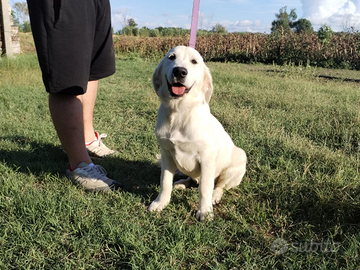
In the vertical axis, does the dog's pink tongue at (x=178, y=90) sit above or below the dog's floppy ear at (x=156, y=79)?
below

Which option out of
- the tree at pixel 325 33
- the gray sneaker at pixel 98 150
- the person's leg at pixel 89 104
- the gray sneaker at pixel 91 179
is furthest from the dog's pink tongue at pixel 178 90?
the tree at pixel 325 33

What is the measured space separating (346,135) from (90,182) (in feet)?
8.79

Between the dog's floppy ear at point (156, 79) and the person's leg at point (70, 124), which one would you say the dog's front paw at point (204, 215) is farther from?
the person's leg at point (70, 124)

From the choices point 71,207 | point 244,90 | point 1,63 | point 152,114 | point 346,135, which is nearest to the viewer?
point 71,207

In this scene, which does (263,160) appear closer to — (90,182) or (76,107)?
(90,182)

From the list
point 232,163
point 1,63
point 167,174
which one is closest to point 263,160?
point 232,163

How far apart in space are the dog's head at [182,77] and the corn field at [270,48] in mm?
12487

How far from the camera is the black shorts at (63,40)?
2.00 metres

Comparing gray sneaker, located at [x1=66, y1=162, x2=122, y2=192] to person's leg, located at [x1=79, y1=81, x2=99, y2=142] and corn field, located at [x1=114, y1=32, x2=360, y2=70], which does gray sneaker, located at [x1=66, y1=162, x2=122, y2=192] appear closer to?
person's leg, located at [x1=79, y1=81, x2=99, y2=142]

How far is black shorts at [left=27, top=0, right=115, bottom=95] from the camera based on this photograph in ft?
6.55

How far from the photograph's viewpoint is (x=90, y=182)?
2262 mm

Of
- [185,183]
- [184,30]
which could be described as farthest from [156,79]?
[184,30]

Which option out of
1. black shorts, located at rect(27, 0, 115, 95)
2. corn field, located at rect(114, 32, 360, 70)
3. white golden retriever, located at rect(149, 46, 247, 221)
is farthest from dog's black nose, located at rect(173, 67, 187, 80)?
corn field, located at rect(114, 32, 360, 70)

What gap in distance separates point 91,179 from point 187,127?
947 millimetres
